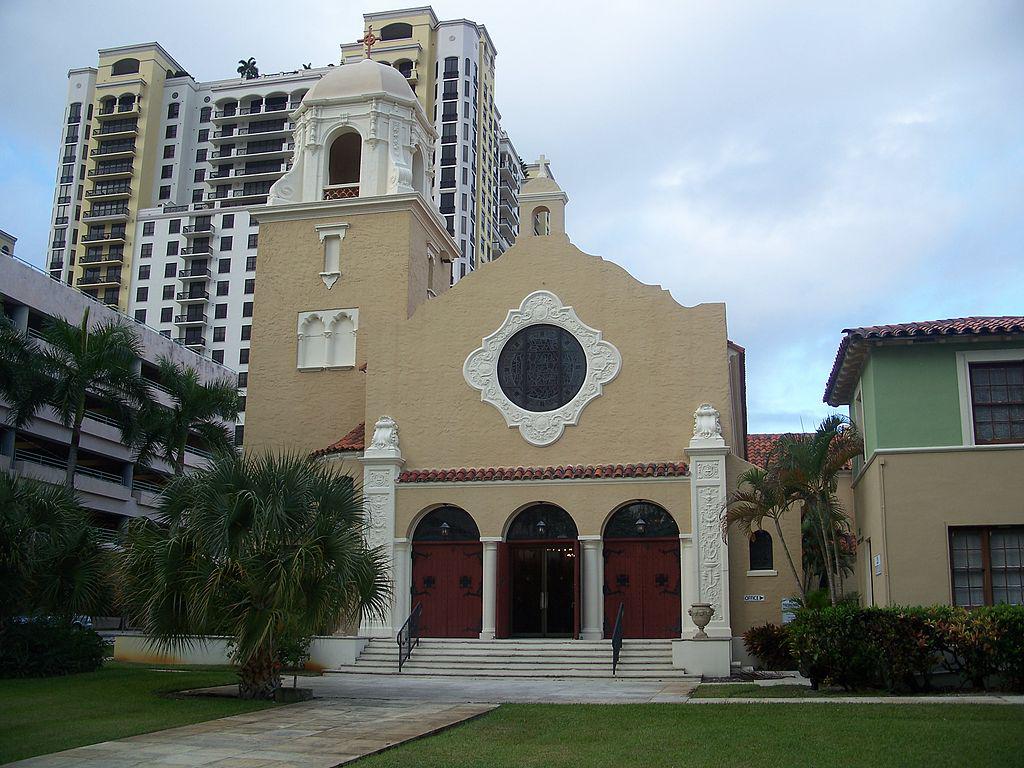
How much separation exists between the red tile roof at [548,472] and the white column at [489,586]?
1.61m

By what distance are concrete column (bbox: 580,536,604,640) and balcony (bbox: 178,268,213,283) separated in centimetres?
6293

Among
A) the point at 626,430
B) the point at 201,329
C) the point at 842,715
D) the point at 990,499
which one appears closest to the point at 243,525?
the point at 842,715

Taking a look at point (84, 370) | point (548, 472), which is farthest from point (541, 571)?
point (84, 370)

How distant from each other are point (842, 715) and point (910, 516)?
23.4 ft

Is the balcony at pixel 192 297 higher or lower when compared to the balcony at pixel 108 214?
lower

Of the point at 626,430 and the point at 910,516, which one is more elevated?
the point at 626,430

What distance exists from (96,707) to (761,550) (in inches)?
636

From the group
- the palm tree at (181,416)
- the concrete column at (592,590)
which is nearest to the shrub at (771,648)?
Result: the concrete column at (592,590)

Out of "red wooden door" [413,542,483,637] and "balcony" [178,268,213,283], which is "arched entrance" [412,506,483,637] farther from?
"balcony" [178,268,213,283]

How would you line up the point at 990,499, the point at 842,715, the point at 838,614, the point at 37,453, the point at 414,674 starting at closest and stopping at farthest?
the point at 842,715
the point at 838,614
the point at 990,499
the point at 414,674
the point at 37,453

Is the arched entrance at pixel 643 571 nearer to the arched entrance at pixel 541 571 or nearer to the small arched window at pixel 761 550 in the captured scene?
the arched entrance at pixel 541 571

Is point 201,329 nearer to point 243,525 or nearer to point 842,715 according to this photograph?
point 243,525

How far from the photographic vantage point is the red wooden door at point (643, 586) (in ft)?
85.7

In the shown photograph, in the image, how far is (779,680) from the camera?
844 inches
